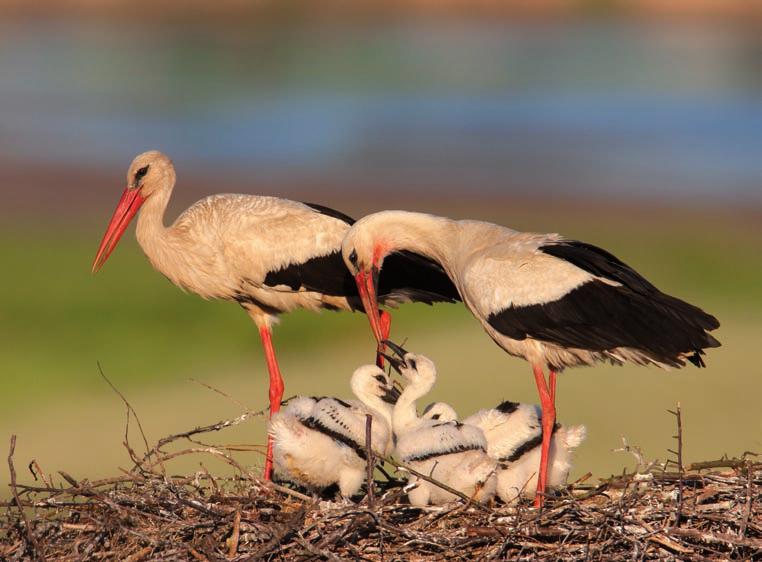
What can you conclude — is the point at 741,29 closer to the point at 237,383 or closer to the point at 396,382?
the point at 237,383

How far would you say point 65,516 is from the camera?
8.96 meters

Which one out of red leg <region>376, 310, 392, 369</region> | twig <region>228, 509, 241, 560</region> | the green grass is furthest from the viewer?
the green grass

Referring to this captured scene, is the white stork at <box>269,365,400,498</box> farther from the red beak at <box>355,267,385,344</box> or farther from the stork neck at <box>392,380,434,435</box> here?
the red beak at <box>355,267,385,344</box>

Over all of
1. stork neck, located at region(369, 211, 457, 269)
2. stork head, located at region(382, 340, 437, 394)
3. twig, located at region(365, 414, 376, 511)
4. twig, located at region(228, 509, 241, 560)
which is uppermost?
stork neck, located at region(369, 211, 457, 269)

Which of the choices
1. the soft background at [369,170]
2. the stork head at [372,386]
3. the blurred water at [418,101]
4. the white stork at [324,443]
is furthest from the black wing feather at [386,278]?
the blurred water at [418,101]


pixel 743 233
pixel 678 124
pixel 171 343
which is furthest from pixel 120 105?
pixel 171 343

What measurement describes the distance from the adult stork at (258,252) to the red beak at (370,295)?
0.46m

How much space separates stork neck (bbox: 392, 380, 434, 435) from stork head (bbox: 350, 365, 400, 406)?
135 millimetres

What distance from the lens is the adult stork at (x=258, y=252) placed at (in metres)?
10.9

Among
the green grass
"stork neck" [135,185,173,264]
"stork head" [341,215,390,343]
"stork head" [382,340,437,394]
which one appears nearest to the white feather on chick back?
"stork head" [382,340,437,394]

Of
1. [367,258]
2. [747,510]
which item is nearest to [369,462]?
[747,510]

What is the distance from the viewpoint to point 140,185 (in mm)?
11305

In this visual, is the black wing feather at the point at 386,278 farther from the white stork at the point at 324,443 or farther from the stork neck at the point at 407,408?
the white stork at the point at 324,443

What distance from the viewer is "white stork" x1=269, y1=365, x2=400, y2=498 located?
899cm
